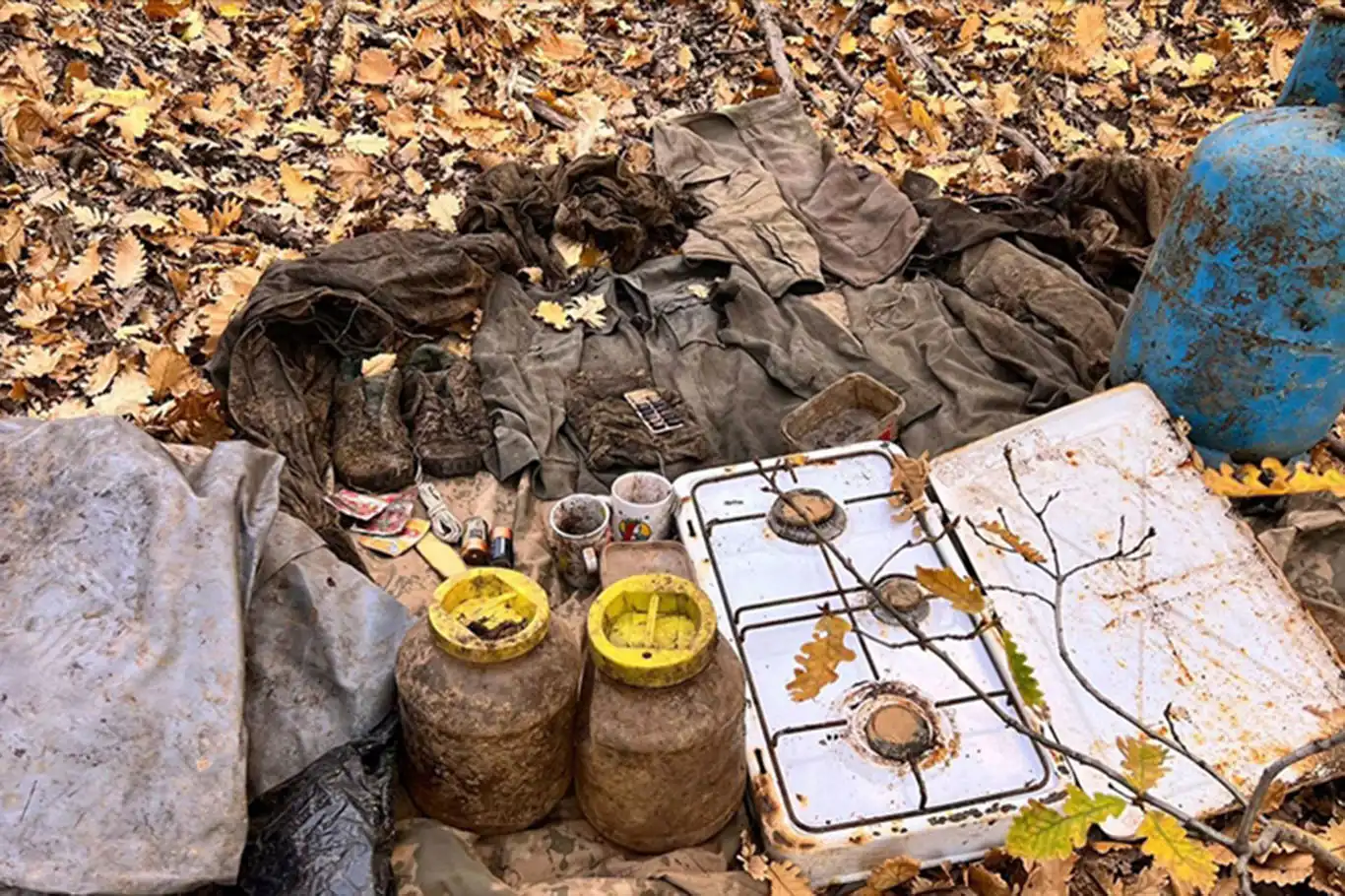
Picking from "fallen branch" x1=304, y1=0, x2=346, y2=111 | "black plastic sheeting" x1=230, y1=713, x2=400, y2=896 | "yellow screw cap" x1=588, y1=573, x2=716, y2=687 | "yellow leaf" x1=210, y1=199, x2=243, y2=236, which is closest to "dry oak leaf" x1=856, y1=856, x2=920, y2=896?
"yellow screw cap" x1=588, y1=573, x2=716, y2=687

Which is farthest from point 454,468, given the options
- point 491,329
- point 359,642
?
point 359,642

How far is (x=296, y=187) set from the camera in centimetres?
484

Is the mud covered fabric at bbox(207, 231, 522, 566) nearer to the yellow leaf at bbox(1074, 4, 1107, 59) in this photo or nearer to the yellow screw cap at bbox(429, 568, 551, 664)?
the yellow screw cap at bbox(429, 568, 551, 664)

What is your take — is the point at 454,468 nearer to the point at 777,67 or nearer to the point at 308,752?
the point at 308,752

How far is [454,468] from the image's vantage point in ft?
11.7

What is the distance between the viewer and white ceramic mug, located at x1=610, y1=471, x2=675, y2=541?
123 inches

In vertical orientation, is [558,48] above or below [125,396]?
above

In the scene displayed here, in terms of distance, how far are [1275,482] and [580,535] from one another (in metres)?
2.15

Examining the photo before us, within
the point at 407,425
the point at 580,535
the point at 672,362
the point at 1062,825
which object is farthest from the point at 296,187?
the point at 1062,825

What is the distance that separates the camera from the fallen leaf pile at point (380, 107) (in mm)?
4141

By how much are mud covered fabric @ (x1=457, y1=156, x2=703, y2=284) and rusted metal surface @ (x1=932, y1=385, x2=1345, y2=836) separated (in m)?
1.95

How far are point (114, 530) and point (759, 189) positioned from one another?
3.39 metres

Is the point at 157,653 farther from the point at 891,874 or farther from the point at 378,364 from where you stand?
the point at 378,364

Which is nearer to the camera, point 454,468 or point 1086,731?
point 1086,731
